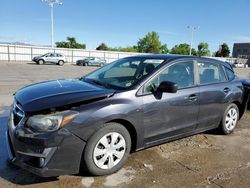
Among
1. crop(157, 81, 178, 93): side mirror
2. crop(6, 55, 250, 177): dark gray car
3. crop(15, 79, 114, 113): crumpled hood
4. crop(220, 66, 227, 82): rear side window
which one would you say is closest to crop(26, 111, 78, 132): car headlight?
crop(6, 55, 250, 177): dark gray car

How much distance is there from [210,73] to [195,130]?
1148 millimetres

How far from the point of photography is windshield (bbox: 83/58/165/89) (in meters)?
3.97

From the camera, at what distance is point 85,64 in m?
37.6

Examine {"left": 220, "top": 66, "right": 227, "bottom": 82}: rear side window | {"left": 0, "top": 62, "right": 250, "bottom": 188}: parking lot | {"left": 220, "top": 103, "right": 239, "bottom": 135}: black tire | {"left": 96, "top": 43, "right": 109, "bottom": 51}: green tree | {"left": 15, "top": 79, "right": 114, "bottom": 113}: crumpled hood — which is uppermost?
{"left": 96, "top": 43, "right": 109, "bottom": 51}: green tree

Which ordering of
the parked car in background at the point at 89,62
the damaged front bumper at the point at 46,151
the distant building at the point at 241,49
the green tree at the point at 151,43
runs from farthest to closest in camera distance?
the distant building at the point at 241,49 → the green tree at the point at 151,43 → the parked car in background at the point at 89,62 → the damaged front bumper at the point at 46,151

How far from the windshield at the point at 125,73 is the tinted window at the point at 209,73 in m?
0.91

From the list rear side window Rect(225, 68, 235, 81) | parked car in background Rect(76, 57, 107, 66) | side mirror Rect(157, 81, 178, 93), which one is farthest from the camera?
parked car in background Rect(76, 57, 107, 66)

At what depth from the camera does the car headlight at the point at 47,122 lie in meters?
3.00

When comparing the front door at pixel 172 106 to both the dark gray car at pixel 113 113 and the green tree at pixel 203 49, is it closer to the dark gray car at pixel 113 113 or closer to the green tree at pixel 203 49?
the dark gray car at pixel 113 113

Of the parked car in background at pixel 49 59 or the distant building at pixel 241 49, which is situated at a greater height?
the distant building at pixel 241 49

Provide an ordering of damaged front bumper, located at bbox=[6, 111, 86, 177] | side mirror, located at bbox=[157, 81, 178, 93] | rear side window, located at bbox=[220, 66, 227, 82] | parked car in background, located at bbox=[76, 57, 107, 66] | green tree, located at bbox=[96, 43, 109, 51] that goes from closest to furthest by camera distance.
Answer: damaged front bumper, located at bbox=[6, 111, 86, 177], side mirror, located at bbox=[157, 81, 178, 93], rear side window, located at bbox=[220, 66, 227, 82], parked car in background, located at bbox=[76, 57, 107, 66], green tree, located at bbox=[96, 43, 109, 51]

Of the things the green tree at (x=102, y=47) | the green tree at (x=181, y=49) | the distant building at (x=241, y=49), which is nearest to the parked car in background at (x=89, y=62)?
the green tree at (x=102, y=47)

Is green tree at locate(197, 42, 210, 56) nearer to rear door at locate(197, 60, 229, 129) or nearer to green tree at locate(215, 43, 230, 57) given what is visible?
green tree at locate(215, 43, 230, 57)

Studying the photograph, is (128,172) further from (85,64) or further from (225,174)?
(85,64)
